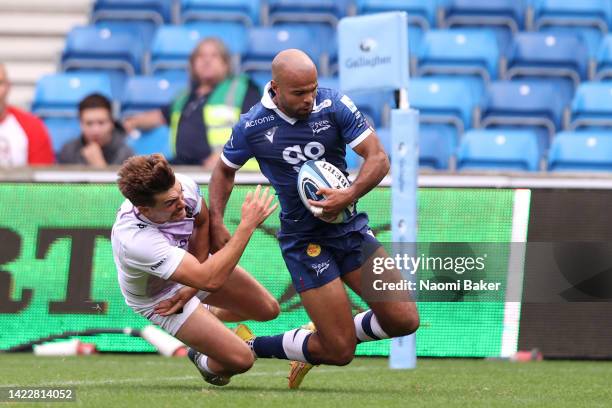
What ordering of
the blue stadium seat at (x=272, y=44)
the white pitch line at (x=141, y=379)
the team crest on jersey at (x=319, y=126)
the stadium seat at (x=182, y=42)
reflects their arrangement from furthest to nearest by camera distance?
the stadium seat at (x=182, y=42) → the blue stadium seat at (x=272, y=44) → the white pitch line at (x=141, y=379) → the team crest on jersey at (x=319, y=126)

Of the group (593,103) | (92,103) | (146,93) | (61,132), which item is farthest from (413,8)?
(92,103)

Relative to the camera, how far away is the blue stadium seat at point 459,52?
13867 millimetres

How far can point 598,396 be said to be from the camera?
7.32m

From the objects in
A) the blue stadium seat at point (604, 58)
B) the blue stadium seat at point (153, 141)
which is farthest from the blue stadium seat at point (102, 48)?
the blue stadium seat at point (604, 58)

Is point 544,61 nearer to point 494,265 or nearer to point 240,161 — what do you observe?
point 494,265

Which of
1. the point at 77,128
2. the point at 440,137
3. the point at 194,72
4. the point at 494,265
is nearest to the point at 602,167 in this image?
the point at 440,137

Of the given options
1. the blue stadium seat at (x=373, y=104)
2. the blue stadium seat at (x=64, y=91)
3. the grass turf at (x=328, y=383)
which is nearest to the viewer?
the grass turf at (x=328, y=383)

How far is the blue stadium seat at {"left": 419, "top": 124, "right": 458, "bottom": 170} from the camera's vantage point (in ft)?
41.5

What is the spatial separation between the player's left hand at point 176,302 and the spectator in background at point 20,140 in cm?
438

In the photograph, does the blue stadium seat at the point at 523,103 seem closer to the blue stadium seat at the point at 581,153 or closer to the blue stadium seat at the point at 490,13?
the blue stadium seat at the point at 581,153

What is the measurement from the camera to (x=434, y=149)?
12688mm

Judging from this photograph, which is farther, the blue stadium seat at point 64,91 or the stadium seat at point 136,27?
the stadium seat at point 136,27

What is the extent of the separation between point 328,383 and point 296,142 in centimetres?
164
